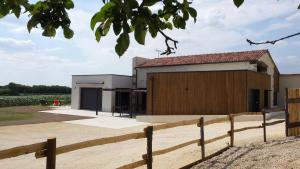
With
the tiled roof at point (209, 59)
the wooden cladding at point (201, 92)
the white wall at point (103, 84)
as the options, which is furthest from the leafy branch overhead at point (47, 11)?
the white wall at point (103, 84)

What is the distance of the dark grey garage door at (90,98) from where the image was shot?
38.3m

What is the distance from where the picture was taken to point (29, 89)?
241 feet

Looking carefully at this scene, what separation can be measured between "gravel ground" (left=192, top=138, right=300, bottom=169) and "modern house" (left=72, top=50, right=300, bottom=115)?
37.9ft

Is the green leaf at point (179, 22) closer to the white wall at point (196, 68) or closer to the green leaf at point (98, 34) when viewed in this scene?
the green leaf at point (98, 34)

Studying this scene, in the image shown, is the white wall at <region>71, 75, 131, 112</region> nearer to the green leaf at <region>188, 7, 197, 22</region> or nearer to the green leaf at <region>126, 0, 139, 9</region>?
the green leaf at <region>188, 7, 197, 22</region>

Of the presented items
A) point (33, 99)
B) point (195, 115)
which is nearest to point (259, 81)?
point (195, 115)

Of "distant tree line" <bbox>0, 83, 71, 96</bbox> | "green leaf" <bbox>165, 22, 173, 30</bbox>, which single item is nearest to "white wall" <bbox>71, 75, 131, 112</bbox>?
"distant tree line" <bbox>0, 83, 71, 96</bbox>

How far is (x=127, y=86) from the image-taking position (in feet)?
128

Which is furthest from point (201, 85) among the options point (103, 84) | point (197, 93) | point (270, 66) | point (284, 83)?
point (284, 83)

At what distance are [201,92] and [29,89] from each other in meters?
55.3

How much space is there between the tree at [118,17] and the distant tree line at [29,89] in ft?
226

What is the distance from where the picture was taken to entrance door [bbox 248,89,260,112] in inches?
A: 1070

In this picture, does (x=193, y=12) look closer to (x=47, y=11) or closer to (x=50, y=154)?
(x=47, y=11)

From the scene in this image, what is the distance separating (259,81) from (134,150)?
19.2 meters
